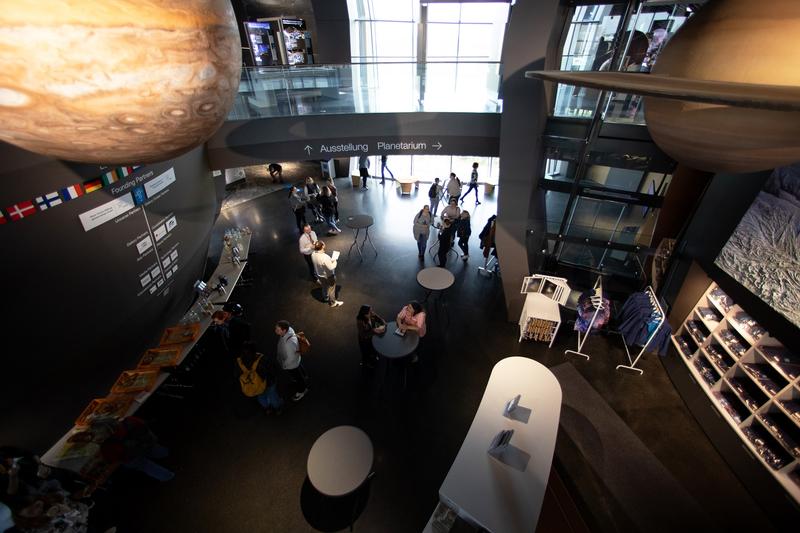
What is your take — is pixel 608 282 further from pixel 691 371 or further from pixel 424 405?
pixel 424 405

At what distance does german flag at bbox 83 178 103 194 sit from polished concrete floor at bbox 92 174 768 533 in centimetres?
315

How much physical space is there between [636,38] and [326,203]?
7359 millimetres

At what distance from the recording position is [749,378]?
15.4 ft

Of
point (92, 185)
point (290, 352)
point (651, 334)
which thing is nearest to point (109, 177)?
point (92, 185)

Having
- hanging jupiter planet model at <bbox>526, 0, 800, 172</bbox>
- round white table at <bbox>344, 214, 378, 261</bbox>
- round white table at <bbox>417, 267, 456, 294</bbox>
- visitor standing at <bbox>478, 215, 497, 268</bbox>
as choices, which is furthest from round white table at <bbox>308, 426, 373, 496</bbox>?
round white table at <bbox>344, 214, 378, 261</bbox>

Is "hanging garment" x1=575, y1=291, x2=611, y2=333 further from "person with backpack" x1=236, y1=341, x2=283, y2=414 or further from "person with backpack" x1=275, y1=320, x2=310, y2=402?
"person with backpack" x1=236, y1=341, x2=283, y2=414

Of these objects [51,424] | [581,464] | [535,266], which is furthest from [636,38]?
[51,424]

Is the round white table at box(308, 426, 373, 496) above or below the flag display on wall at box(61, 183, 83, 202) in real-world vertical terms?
below

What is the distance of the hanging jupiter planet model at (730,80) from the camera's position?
34.6 inches

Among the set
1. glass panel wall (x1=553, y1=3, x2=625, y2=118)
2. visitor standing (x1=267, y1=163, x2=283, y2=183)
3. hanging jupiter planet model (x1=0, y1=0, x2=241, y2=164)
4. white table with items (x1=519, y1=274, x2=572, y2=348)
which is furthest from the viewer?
visitor standing (x1=267, y1=163, x2=283, y2=183)

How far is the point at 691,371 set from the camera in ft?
17.6

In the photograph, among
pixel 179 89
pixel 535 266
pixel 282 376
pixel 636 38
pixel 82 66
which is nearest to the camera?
pixel 82 66

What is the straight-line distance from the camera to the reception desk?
3031mm

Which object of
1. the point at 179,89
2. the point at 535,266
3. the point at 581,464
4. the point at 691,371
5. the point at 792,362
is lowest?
the point at 581,464
